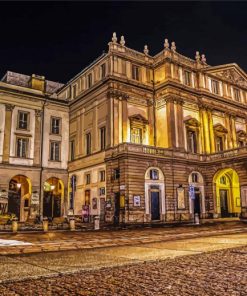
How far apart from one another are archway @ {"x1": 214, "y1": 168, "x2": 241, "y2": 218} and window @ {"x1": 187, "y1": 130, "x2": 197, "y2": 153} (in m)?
4.21

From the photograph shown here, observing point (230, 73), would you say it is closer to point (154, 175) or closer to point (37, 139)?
point (154, 175)

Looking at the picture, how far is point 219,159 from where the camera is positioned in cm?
3300

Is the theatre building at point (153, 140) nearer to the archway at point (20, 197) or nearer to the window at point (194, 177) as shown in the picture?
the window at point (194, 177)

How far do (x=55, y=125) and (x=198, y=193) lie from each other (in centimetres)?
1904

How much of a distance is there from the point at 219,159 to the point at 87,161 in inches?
566

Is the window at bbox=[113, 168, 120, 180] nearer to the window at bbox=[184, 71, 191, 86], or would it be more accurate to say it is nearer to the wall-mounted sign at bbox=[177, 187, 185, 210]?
the wall-mounted sign at bbox=[177, 187, 185, 210]

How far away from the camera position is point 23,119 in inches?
1421

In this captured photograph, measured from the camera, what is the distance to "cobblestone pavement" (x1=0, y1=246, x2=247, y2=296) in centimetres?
460

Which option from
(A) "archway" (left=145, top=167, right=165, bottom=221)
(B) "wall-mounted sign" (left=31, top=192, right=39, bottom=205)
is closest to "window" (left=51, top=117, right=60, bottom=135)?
(B) "wall-mounted sign" (left=31, top=192, right=39, bottom=205)

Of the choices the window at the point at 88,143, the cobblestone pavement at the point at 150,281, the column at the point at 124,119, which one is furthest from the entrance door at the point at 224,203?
the cobblestone pavement at the point at 150,281

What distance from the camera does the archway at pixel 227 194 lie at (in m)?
35.3

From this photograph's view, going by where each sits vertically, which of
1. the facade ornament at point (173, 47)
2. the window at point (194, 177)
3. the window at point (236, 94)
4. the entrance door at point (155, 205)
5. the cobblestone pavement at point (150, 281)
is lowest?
the cobblestone pavement at point (150, 281)

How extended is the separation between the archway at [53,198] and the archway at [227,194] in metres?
18.5

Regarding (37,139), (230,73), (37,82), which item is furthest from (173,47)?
(37,139)
